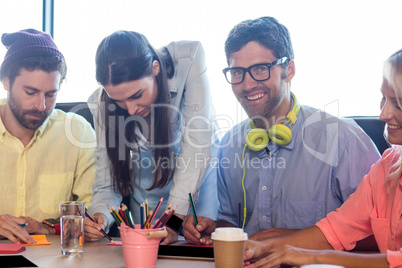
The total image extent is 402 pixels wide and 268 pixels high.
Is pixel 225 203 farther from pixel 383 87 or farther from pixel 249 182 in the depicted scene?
pixel 383 87

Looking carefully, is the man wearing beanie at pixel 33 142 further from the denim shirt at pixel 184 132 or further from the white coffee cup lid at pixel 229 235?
the white coffee cup lid at pixel 229 235

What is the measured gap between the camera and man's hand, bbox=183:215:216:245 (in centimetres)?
148

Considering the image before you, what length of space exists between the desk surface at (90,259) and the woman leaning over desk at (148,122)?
0.31 metres

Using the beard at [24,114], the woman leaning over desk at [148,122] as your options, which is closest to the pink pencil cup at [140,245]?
the woman leaning over desk at [148,122]

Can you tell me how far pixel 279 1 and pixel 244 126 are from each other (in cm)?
115

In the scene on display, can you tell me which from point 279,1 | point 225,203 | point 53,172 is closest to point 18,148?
point 53,172

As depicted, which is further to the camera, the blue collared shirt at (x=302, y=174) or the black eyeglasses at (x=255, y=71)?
the black eyeglasses at (x=255, y=71)

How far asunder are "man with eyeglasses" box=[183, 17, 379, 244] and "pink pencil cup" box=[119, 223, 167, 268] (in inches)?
27.1

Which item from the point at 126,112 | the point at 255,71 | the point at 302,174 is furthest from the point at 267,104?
the point at 126,112

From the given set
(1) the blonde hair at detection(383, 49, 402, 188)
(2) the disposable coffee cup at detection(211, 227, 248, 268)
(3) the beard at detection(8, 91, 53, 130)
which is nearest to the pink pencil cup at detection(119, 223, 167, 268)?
(2) the disposable coffee cup at detection(211, 227, 248, 268)

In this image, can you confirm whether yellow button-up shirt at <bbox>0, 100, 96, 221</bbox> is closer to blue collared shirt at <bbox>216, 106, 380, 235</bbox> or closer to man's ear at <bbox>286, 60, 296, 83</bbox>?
blue collared shirt at <bbox>216, 106, 380, 235</bbox>

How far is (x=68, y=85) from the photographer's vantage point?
3189 millimetres

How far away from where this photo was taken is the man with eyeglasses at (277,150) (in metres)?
1.77

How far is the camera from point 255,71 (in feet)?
6.15
